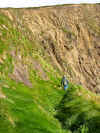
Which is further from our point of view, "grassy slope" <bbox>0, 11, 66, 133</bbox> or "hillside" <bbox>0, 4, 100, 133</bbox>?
"hillside" <bbox>0, 4, 100, 133</bbox>

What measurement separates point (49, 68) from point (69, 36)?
20.2m

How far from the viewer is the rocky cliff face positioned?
45844mm

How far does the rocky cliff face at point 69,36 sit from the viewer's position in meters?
45.8

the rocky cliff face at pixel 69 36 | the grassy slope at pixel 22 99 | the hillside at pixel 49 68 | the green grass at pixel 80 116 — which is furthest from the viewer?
the rocky cliff face at pixel 69 36

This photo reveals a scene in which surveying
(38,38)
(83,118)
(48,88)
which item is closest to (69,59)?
(38,38)

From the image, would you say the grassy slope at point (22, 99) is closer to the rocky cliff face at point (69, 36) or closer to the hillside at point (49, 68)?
the hillside at point (49, 68)

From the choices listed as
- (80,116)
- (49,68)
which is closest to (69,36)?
(49,68)

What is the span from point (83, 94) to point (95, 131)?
807 cm

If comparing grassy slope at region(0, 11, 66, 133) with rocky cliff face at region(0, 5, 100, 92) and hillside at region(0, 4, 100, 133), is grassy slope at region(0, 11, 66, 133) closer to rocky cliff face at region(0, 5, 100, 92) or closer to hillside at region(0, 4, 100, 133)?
hillside at region(0, 4, 100, 133)

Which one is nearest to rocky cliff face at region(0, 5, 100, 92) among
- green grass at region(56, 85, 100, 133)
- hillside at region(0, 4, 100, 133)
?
hillside at region(0, 4, 100, 133)

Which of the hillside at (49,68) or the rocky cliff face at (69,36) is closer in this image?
the hillside at (49,68)

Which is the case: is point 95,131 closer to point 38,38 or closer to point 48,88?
point 48,88

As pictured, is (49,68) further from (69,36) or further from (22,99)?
(69,36)

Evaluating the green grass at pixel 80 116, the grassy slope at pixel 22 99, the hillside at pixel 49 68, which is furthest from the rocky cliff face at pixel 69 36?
the green grass at pixel 80 116
